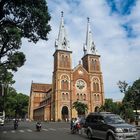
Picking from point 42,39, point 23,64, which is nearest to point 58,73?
point 23,64

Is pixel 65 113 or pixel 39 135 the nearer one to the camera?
pixel 39 135

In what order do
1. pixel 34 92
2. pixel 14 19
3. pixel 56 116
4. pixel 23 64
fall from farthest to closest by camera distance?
pixel 34 92
pixel 56 116
pixel 23 64
pixel 14 19

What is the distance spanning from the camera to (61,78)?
8100cm

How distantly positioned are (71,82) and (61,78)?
3.43 meters

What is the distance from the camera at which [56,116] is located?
7606 centimetres

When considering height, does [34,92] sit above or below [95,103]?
above

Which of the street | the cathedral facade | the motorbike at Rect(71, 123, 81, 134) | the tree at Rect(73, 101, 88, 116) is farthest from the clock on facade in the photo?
the motorbike at Rect(71, 123, 81, 134)

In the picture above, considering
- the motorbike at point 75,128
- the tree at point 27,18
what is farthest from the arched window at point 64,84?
the tree at point 27,18

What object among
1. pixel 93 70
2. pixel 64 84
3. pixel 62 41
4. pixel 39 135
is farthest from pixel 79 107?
pixel 39 135

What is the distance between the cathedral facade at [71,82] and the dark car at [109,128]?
58.6m

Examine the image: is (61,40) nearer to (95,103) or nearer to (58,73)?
(58,73)

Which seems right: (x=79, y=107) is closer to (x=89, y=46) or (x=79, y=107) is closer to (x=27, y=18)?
(x=89, y=46)

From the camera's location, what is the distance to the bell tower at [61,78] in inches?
3063

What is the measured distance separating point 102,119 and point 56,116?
60377 mm
